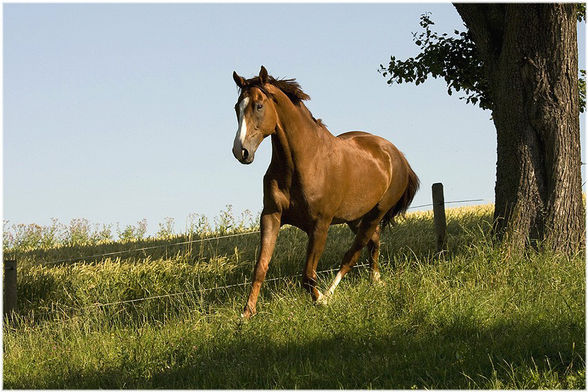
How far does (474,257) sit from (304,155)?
2.61 meters

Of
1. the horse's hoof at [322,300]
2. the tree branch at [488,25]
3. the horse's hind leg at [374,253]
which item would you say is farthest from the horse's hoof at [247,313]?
the tree branch at [488,25]

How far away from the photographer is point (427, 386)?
549 centimetres

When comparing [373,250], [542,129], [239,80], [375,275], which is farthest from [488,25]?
[239,80]

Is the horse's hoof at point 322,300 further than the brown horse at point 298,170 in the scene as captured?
Yes

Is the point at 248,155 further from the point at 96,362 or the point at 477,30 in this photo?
the point at 477,30

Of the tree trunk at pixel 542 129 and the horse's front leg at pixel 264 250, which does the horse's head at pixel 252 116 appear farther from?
the tree trunk at pixel 542 129

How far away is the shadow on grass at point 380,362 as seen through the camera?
5543 mm

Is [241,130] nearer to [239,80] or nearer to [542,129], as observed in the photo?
[239,80]

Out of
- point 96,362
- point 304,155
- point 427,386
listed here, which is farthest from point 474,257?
point 96,362

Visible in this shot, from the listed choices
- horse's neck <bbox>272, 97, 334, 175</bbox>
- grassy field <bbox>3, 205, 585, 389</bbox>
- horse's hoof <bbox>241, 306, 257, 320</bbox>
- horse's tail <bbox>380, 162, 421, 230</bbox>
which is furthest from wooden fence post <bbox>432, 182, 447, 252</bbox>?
horse's hoof <bbox>241, 306, 257, 320</bbox>

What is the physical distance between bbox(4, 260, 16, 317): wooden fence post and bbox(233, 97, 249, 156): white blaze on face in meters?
4.09

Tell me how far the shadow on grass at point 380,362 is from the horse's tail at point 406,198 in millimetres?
2934

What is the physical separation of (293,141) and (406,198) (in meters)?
2.74

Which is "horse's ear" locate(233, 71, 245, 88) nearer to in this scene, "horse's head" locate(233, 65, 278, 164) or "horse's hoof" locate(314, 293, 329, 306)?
"horse's head" locate(233, 65, 278, 164)
